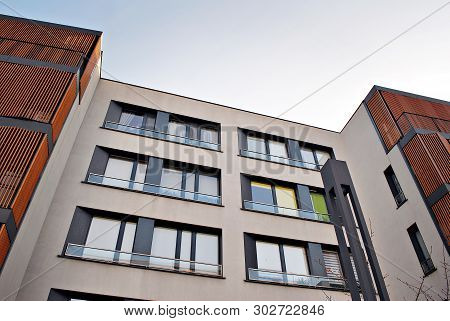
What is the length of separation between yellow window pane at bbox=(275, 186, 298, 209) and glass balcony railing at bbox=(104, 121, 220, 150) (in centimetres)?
384

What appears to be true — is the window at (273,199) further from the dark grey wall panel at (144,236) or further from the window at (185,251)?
the dark grey wall panel at (144,236)

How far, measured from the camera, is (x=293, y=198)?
18.0 m

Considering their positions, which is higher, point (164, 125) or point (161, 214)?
point (164, 125)

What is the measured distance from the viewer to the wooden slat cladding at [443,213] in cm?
1340

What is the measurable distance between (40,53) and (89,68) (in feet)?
6.68

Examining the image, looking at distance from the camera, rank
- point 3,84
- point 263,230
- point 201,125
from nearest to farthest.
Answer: point 3,84 < point 263,230 < point 201,125

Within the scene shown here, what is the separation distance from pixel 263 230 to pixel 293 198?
11.0 ft

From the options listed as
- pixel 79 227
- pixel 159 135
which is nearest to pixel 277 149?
pixel 159 135

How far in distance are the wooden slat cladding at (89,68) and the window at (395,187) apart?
47.7 feet

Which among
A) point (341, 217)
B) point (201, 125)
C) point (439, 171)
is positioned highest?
point (201, 125)

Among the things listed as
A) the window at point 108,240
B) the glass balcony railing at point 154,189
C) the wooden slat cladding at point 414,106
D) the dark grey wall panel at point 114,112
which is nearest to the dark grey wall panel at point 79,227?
the window at point 108,240

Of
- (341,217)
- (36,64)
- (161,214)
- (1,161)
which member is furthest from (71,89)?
(341,217)

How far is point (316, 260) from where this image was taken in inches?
606
